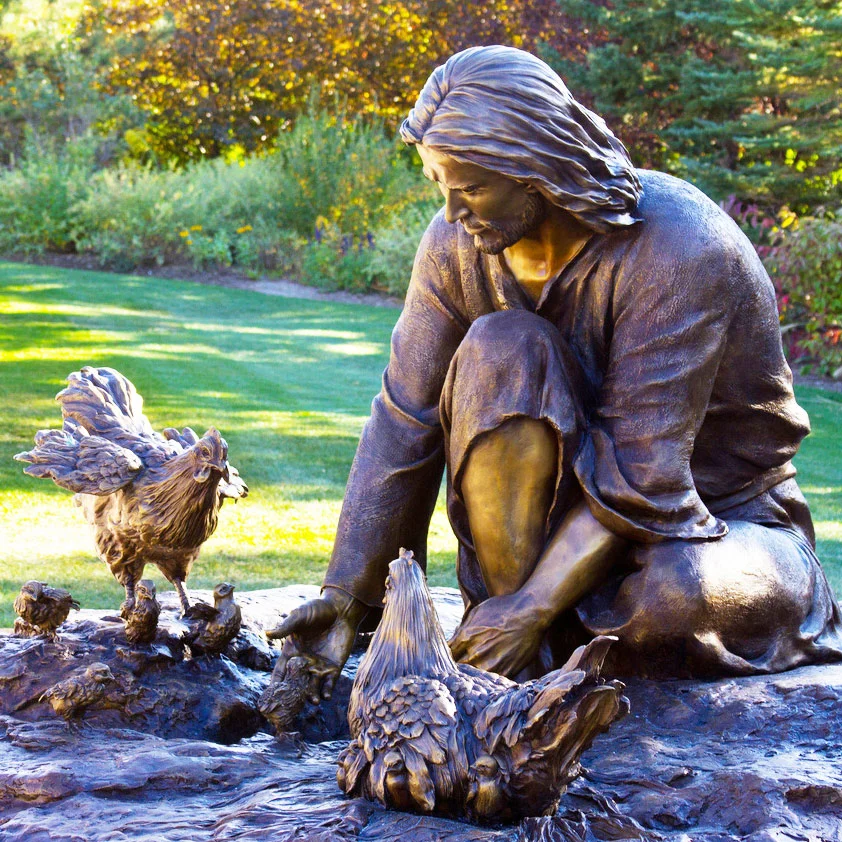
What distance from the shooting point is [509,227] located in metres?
3.23

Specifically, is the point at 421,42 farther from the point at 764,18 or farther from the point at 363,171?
the point at 764,18

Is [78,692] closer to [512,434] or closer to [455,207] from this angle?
[512,434]

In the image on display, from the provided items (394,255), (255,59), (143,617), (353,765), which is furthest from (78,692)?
(255,59)

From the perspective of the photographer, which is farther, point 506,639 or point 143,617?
point 143,617

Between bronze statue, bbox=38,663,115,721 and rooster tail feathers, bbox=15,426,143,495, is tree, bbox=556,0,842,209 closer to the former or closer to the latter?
rooster tail feathers, bbox=15,426,143,495

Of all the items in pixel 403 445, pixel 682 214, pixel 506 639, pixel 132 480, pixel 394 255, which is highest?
pixel 682 214

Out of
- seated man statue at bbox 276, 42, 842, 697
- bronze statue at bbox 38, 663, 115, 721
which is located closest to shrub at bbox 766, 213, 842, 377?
seated man statue at bbox 276, 42, 842, 697

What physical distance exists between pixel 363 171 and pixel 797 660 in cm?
1439

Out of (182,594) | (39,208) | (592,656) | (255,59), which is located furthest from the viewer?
(255,59)

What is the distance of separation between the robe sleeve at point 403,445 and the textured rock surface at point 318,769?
390 millimetres

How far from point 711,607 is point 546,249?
103 cm

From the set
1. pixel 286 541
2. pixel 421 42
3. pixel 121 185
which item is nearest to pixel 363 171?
pixel 121 185

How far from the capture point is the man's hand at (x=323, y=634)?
3461 millimetres

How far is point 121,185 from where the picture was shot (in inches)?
643
